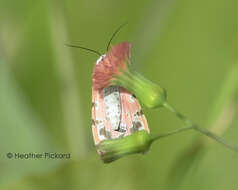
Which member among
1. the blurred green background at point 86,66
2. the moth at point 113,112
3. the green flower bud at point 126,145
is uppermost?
the blurred green background at point 86,66

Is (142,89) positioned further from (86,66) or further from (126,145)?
(86,66)

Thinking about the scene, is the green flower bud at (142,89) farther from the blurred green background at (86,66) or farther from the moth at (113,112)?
the blurred green background at (86,66)

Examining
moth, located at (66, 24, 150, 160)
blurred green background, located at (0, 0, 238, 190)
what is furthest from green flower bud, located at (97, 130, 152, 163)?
blurred green background, located at (0, 0, 238, 190)

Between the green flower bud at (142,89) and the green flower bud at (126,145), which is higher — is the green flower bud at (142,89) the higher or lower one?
the higher one

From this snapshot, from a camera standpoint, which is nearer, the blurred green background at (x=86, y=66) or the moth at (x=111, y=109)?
the moth at (x=111, y=109)

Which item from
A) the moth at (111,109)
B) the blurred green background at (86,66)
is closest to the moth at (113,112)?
the moth at (111,109)

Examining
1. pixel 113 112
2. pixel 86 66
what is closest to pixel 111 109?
pixel 113 112
